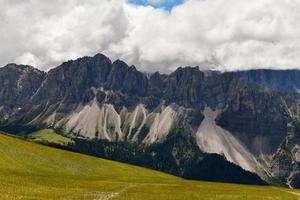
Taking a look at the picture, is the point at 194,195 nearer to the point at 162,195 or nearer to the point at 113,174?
the point at 162,195

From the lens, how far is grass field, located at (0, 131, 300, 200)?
279ft

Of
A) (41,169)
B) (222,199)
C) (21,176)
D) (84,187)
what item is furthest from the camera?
(41,169)

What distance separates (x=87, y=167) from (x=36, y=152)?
53.3ft

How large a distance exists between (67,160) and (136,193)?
59.2 m

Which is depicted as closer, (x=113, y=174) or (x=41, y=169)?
(x=41, y=169)

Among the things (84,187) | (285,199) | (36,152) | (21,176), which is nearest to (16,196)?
(84,187)

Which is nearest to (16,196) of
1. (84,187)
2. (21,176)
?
(84,187)

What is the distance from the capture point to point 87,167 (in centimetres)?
14800

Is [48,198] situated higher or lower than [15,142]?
lower

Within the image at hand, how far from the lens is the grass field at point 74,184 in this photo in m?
85.1

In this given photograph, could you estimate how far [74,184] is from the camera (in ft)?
336

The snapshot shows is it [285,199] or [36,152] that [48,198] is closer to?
[285,199]

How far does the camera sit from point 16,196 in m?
74.3

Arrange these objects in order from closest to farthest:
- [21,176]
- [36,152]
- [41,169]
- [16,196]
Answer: [16,196]
[21,176]
[41,169]
[36,152]
